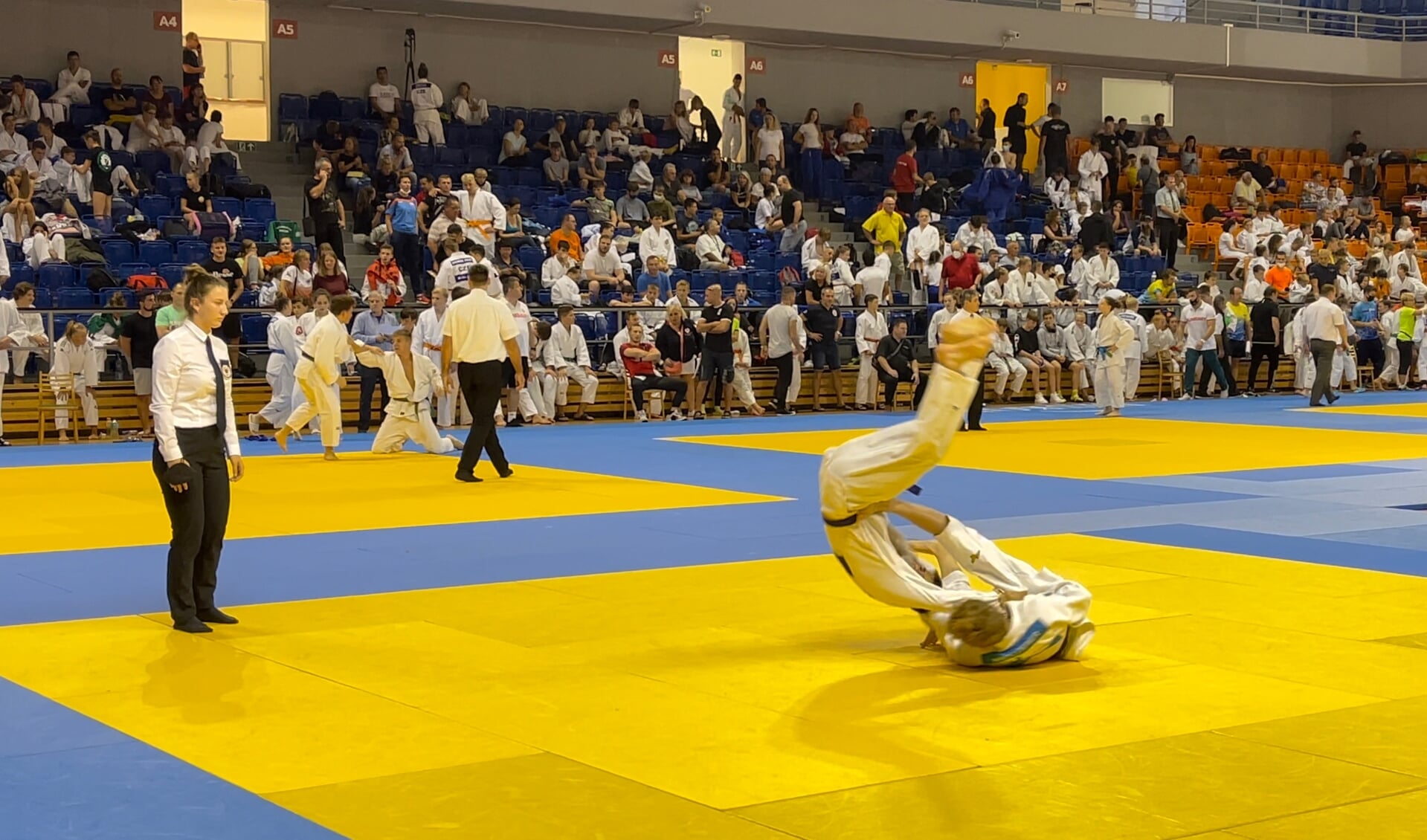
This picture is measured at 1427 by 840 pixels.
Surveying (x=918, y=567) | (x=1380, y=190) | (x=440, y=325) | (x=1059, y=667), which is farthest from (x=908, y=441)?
(x=1380, y=190)

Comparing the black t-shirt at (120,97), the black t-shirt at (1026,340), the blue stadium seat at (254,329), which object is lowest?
the black t-shirt at (1026,340)

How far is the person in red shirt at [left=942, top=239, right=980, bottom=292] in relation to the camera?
26562 millimetres

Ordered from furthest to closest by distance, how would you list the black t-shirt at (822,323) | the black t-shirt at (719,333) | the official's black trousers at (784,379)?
the black t-shirt at (822,323)
the official's black trousers at (784,379)
the black t-shirt at (719,333)

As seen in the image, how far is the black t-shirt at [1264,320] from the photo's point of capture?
2930 cm

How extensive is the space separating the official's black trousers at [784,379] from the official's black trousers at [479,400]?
9269mm

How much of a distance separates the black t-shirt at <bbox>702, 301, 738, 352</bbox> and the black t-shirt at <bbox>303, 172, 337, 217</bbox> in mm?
5533

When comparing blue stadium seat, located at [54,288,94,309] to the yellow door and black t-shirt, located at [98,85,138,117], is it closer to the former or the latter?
black t-shirt, located at [98,85,138,117]

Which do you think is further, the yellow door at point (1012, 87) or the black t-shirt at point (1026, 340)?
the yellow door at point (1012, 87)

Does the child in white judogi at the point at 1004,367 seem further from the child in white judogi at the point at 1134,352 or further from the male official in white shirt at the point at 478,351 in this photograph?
the male official in white shirt at the point at 478,351

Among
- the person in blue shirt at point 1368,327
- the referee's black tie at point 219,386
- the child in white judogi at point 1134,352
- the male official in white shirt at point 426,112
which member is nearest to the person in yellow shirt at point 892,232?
the child in white judogi at point 1134,352

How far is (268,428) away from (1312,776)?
17.4m

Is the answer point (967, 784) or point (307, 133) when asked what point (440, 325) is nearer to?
point (307, 133)

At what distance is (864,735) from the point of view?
636 centimetres

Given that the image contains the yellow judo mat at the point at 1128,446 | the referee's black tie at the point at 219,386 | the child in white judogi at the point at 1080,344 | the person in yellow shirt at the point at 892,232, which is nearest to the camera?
the referee's black tie at the point at 219,386
